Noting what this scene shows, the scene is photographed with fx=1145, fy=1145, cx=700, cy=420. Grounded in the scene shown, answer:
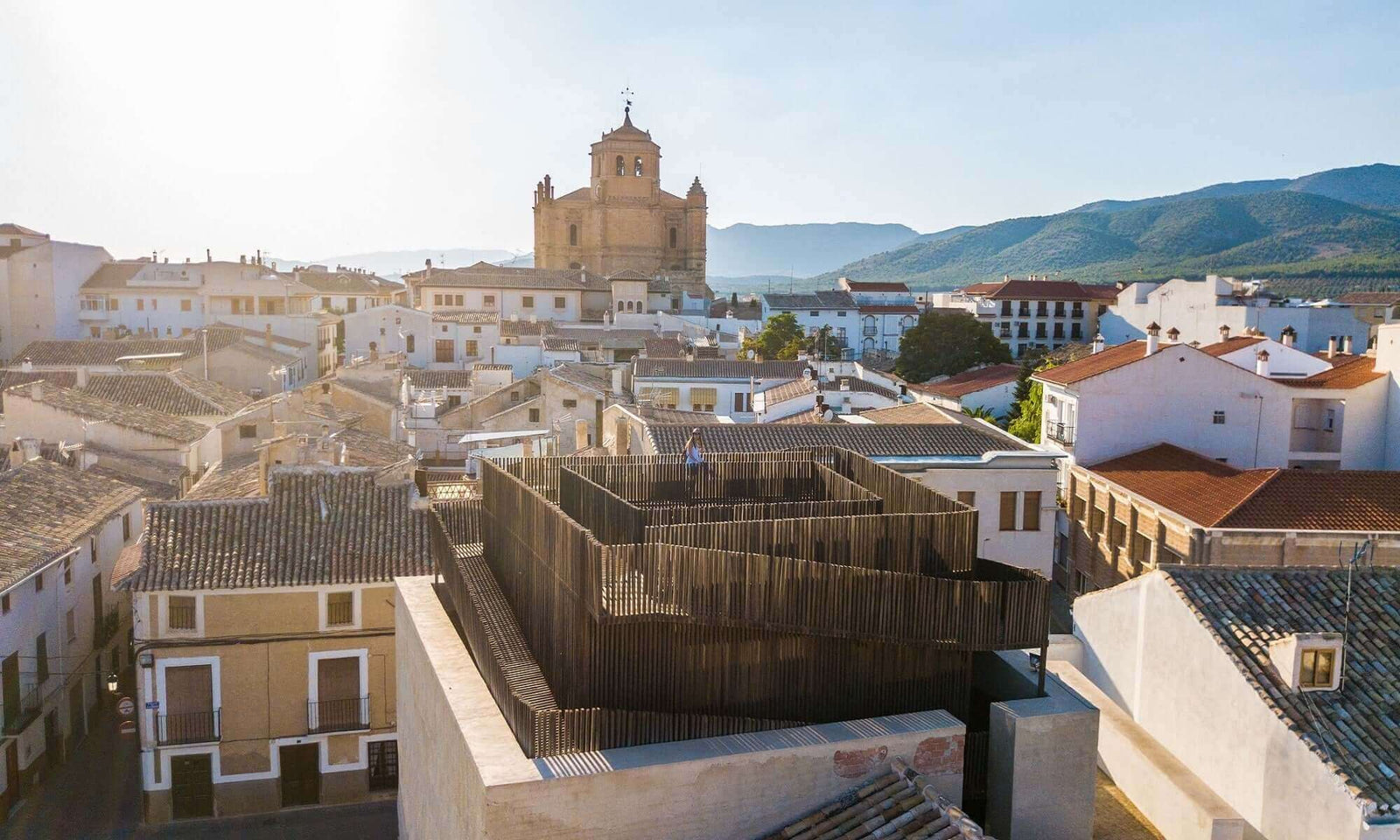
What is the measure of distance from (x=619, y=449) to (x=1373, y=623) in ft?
52.7

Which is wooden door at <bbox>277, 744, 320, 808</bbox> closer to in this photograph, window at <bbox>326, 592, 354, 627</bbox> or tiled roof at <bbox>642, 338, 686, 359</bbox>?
window at <bbox>326, 592, 354, 627</bbox>

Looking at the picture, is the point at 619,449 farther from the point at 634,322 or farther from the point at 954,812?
the point at 634,322

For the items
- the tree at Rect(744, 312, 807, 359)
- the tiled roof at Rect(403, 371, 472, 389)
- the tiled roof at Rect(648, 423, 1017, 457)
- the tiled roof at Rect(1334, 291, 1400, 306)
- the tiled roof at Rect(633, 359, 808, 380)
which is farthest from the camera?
the tiled roof at Rect(1334, 291, 1400, 306)

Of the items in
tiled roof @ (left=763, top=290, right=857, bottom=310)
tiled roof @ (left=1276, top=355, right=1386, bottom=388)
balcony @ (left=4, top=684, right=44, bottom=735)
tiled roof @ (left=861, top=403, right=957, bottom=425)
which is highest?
tiled roof @ (left=763, top=290, right=857, bottom=310)

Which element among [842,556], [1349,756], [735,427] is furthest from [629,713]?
[735,427]

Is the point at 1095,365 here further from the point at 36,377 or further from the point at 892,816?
the point at 36,377

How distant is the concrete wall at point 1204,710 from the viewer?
1055cm

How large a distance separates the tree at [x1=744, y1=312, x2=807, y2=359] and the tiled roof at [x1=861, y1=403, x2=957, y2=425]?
2436 cm

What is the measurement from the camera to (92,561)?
23047 mm

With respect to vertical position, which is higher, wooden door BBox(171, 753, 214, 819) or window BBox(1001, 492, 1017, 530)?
window BBox(1001, 492, 1017, 530)

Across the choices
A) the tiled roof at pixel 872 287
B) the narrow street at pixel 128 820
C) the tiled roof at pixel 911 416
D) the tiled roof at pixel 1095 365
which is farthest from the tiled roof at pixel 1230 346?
the tiled roof at pixel 872 287

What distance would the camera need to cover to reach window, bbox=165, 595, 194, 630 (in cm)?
1811

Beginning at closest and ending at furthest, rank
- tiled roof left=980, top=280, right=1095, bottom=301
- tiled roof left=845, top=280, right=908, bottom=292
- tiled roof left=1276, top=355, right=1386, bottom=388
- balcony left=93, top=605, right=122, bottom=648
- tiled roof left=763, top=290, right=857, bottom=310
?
balcony left=93, top=605, right=122, bottom=648 → tiled roof left=1276, top=355, right=1386, bottom=388 → tiled roof left=763, top=290, right=857, bottom=310 → tiled roof left=980, top=280, right=1095, bottom=301 → tiled roof left=845, top=280, right=908, bottom=292

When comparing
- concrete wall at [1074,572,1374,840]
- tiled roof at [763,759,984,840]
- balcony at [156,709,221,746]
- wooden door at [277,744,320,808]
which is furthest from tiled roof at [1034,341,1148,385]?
tiled roof at [763,759,984,840]
